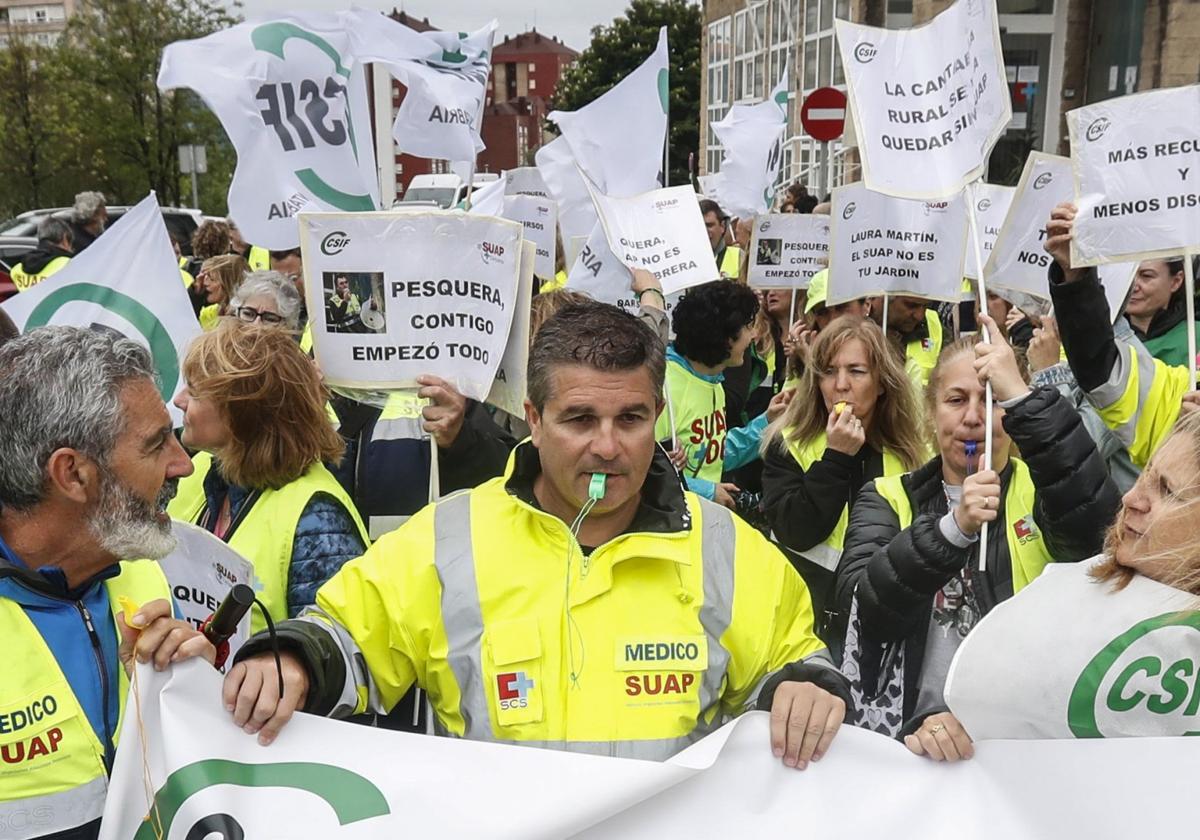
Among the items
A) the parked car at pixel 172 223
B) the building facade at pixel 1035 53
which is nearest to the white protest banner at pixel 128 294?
the parked car at pixel 172 223

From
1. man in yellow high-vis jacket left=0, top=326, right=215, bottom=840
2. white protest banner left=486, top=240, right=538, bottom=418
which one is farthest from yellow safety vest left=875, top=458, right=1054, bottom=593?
man in yellow high-vis jacket left=0, top=326, right=215, bottom=840

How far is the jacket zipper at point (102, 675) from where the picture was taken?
85.0 inches

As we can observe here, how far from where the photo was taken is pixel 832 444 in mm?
3719

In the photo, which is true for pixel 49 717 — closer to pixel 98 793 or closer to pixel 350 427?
pixel 98 793

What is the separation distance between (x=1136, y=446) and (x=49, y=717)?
3244 millimetres

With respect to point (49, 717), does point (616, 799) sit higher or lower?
lower

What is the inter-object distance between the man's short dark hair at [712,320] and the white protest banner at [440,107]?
1874 mm

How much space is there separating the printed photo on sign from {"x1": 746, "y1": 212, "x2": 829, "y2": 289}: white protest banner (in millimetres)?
4584

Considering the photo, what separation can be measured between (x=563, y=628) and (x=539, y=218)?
5.86 metres

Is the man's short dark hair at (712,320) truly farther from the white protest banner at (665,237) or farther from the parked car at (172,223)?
the parked car at (172,223)

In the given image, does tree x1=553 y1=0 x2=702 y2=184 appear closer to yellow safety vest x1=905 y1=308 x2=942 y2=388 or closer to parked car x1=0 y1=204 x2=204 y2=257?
parked car x1=0 y1=204 x2=204 y2=257

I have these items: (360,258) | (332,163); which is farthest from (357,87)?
(360,258)

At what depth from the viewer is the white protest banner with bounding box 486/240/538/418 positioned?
3498 millimetres

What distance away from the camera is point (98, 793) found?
213cm
